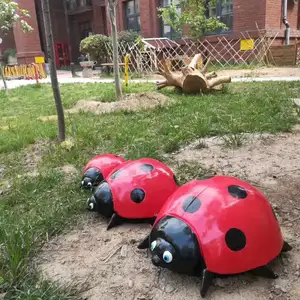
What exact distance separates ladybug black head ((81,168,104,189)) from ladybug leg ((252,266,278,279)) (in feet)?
5.02

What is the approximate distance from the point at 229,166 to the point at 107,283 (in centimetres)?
201

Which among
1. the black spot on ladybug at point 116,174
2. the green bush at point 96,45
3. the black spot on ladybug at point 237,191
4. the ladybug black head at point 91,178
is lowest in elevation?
the ladybug black head at point 91,178

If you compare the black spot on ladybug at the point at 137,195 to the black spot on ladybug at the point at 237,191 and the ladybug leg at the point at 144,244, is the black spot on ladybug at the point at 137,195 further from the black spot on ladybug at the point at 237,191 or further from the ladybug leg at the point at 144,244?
the black spot on ladybug at the point at 237,191

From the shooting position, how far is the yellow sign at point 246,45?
1689 cm

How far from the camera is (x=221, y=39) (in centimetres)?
1825

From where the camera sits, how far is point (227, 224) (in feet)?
6.28

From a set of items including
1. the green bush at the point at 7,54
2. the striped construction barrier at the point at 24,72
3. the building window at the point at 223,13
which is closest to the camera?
the building window at the point at 223,13

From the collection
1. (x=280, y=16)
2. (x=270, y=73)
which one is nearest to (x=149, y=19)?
(x=280, y=16)

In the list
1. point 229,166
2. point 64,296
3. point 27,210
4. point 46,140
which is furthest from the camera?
point 46,140

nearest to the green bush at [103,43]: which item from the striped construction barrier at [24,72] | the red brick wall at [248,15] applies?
the striped construction barrier at [24,72]

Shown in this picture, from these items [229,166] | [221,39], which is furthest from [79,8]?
[229,166]

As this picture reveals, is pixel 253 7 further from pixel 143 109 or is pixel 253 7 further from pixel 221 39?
pixel 143 109

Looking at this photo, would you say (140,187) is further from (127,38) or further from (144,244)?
(127,38)

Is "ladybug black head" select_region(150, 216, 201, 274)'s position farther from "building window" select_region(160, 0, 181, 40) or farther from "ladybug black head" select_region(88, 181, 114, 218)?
"building window" select_region(160, 0, 181, 40)
